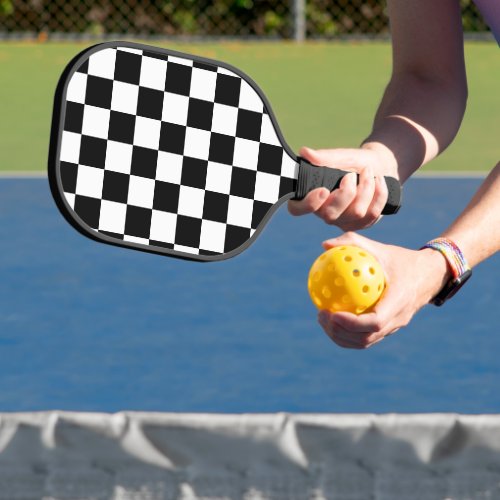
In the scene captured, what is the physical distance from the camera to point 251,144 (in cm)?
241

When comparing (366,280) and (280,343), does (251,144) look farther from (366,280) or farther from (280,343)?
(280,343)

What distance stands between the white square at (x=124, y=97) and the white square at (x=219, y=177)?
0.55 feet

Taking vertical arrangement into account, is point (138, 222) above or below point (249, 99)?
below

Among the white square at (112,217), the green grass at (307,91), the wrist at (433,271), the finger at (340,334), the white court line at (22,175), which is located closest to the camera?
the finger at (340,334)

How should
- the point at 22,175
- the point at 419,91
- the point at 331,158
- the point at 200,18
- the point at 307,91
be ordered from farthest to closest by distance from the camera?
the point at 200,18 < the point at 307,91 < the point at 22,175 < the point at 419,91 < the point at 331,158

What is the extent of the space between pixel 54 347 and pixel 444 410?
1.34 metres

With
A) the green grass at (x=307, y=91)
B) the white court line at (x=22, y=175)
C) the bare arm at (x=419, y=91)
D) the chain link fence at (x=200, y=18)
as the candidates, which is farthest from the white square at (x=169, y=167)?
the chain link fence at (x=200, y=18)

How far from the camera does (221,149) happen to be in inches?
93.3

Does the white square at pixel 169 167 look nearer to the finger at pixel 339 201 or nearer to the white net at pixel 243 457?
the finger at pixel 339 201

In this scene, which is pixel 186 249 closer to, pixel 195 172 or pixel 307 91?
pixel 195 172

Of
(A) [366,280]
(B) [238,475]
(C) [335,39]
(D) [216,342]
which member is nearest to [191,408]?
(D) [216,342]

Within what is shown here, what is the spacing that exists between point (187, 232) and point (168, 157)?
0.13 m

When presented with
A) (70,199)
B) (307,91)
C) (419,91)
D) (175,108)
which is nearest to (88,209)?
(70,199)

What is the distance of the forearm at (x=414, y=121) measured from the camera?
2484mm
